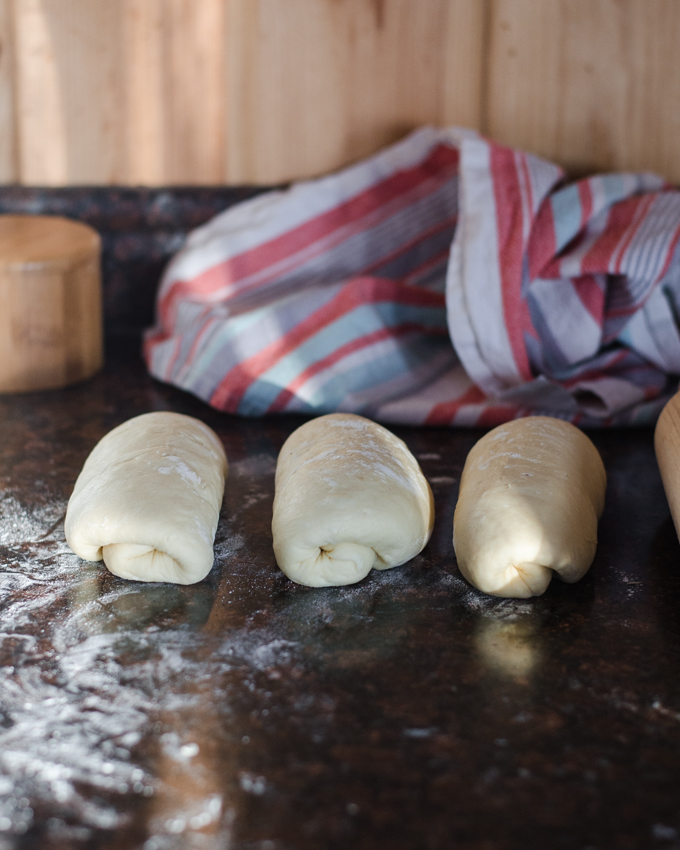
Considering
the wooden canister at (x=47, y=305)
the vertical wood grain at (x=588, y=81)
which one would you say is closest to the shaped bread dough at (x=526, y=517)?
the wooden canister at (x=47, y=305)

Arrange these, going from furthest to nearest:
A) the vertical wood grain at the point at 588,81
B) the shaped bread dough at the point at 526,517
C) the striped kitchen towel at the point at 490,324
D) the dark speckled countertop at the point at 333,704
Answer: the vertical wood grain at the point at 588,81 < the striped kitchen towel at the point at 490,324 < the shaped bread dough at the point at 526,517 < the dark speckled countertop at the point at 333,704

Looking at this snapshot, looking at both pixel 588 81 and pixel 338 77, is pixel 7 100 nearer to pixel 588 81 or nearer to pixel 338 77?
pixel 338 77

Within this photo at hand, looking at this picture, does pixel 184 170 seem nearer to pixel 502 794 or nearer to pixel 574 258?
pixel 574 258

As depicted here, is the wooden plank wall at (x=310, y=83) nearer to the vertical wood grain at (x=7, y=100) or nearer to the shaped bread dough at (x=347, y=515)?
the vertical wood grain at (x=7, y=100)

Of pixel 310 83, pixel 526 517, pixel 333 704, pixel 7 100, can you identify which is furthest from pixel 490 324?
pixel 7 100

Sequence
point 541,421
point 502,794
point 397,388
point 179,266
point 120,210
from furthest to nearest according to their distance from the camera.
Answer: point 120,210 → point 179,266 → point 397,388 → point 541,421 → point 502,794

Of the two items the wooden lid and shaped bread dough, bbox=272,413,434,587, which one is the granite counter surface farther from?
the wooden lid

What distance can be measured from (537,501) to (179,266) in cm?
81

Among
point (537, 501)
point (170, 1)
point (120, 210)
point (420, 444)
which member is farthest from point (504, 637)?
point (170, 1)

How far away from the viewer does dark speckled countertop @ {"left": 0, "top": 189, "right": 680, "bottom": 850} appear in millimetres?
549

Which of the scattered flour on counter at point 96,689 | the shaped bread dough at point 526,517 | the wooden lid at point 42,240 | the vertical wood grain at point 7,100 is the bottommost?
the scattered flour on counter at point 96,689

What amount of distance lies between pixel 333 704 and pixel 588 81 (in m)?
1.21

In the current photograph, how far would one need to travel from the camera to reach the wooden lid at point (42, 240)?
123cm

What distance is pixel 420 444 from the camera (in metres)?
1.16
